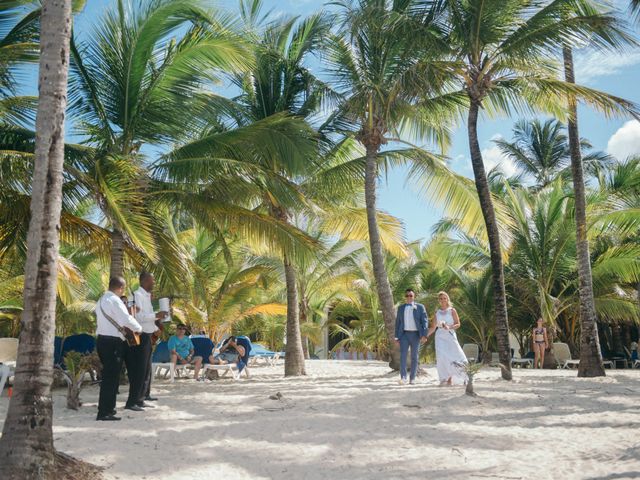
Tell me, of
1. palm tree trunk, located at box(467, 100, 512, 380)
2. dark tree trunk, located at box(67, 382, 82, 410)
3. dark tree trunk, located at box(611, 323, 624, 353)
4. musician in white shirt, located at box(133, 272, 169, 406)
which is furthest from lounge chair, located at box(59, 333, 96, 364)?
dark tree trunk, located at box(611, 323, 624, 353)

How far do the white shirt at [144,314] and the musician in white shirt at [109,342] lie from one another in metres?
0.70

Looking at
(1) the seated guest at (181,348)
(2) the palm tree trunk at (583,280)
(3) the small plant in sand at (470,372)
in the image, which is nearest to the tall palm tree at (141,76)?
(1) the seated guest at (181,348)

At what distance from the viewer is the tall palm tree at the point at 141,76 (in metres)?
9.53

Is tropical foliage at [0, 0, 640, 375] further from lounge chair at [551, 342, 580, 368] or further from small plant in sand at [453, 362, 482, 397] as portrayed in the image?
small plant in sand at [453, 362, 482, 397]

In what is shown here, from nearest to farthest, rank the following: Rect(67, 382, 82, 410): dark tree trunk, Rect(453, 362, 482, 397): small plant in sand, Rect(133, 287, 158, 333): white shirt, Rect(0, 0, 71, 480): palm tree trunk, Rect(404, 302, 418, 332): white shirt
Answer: Rect(0, 0, 71, 480): palm tree trunk, Rect(133, 287, 158, 333): white shirt, Rect(67, 382, 82, 410): dark tree trunk, Rect(453, 362, 482, 397): small plant in sand, Rect(404, 302, 418, 332): white shirt

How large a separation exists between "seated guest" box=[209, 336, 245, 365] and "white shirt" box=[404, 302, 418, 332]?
163 inches

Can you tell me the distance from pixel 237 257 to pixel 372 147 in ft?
26.3

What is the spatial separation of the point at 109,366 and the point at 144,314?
954mm

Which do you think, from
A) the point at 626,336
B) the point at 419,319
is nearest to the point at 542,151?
the point at 626,336

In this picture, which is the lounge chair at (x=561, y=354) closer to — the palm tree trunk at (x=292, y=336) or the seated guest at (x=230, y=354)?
the palm tree trunk at (x=292, y=336)

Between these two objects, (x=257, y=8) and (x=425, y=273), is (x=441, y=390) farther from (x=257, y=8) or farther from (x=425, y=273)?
(x=425, y=273)

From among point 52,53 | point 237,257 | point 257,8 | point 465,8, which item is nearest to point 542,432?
point 52,53

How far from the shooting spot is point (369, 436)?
225 inches

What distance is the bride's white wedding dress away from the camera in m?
9.43
